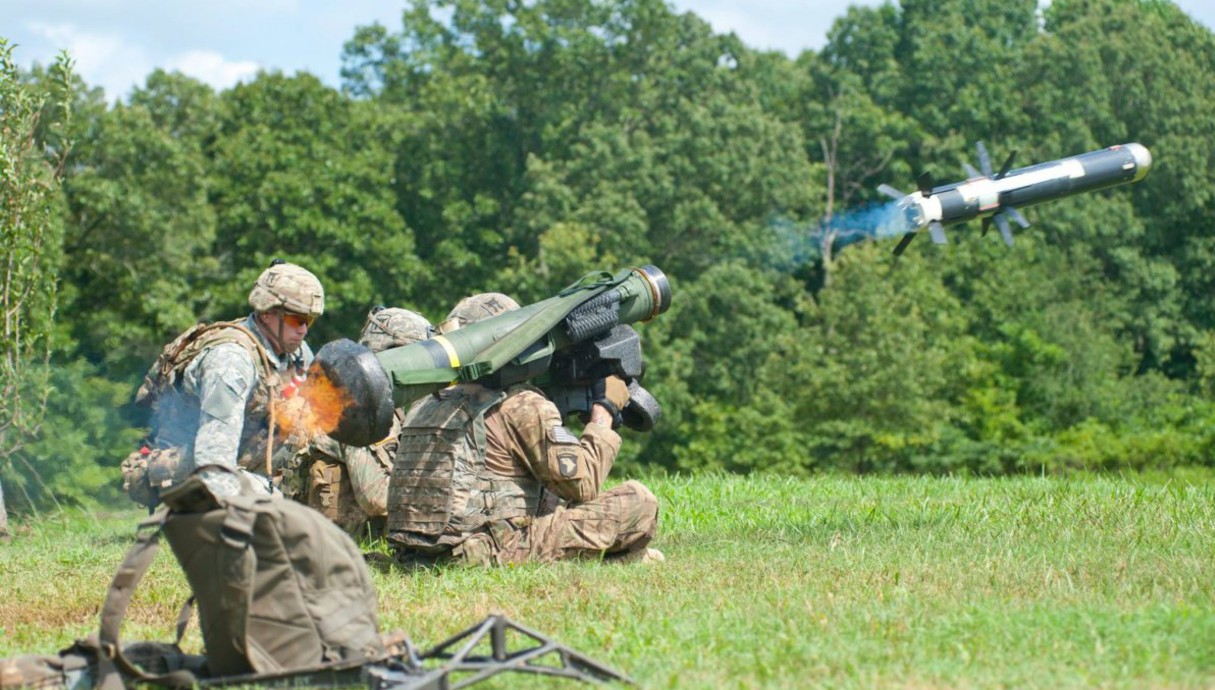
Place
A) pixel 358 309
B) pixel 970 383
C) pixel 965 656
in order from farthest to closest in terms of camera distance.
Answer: pixel 970 383
pixel 358 309
pixel 965 656

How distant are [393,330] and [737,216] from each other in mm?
36783

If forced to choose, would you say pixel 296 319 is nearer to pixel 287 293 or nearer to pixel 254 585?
pixel 287 293

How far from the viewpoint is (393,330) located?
32.8 ft

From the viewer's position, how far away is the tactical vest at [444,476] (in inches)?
339

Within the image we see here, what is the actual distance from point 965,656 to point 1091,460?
1630 inches

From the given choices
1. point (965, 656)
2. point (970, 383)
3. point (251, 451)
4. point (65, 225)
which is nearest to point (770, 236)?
point (970, 383)

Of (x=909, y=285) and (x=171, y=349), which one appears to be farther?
(x=909, y=285)

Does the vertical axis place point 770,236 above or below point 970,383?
above

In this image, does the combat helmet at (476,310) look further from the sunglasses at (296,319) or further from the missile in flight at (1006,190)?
the missile in flight at (1006,190)

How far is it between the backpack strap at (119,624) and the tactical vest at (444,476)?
2743 mm

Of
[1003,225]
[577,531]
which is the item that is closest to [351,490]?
[577,531]

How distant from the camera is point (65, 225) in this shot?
36594 millimetres

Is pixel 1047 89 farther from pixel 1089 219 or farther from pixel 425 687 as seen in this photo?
pixel 425 687

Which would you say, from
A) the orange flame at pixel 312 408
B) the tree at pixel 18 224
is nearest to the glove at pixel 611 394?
the orange flame at pixel 312 408
